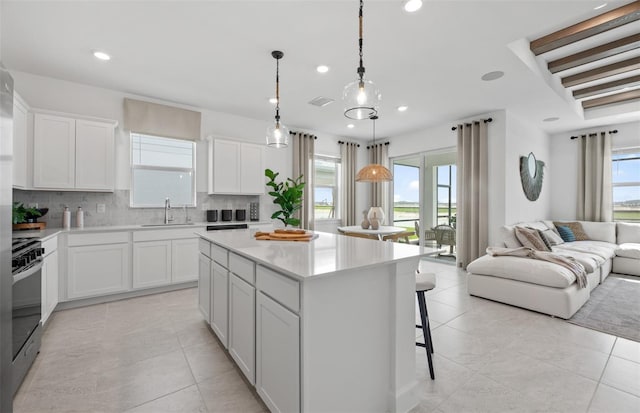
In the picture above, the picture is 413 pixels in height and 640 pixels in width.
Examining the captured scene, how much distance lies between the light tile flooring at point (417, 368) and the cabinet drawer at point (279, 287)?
77 cm

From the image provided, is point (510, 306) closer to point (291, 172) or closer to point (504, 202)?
point (504, 202)

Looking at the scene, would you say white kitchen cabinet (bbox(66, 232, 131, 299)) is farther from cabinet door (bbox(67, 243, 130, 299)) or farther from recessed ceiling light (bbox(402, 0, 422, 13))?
recessed ceiling light (bbox(402, 0, 422, 13))

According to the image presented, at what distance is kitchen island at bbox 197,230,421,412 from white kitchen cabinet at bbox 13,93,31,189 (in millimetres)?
2904

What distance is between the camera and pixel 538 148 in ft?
19.6

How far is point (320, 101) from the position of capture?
14.7 feet

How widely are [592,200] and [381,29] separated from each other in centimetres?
617

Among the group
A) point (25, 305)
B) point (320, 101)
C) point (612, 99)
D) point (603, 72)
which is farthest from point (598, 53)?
point (25, 305)

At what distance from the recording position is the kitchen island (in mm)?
1410

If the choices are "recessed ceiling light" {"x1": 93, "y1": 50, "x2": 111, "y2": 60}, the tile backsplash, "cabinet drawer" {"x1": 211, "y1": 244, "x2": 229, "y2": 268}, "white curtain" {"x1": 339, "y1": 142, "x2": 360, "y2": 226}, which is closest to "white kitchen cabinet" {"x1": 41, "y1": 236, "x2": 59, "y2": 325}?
the tile backsplash

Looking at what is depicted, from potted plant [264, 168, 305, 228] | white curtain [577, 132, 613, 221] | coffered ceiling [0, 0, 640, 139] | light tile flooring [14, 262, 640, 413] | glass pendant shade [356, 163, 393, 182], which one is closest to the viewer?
light tile flooring [14, 262, 640, 413]

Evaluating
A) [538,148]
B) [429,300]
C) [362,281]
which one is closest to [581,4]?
[362,281]

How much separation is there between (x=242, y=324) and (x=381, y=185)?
5553 mm

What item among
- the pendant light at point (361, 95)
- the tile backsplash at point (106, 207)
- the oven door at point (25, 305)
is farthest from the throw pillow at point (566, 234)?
the oven door at point (25, 305)

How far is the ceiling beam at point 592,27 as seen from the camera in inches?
98.0
